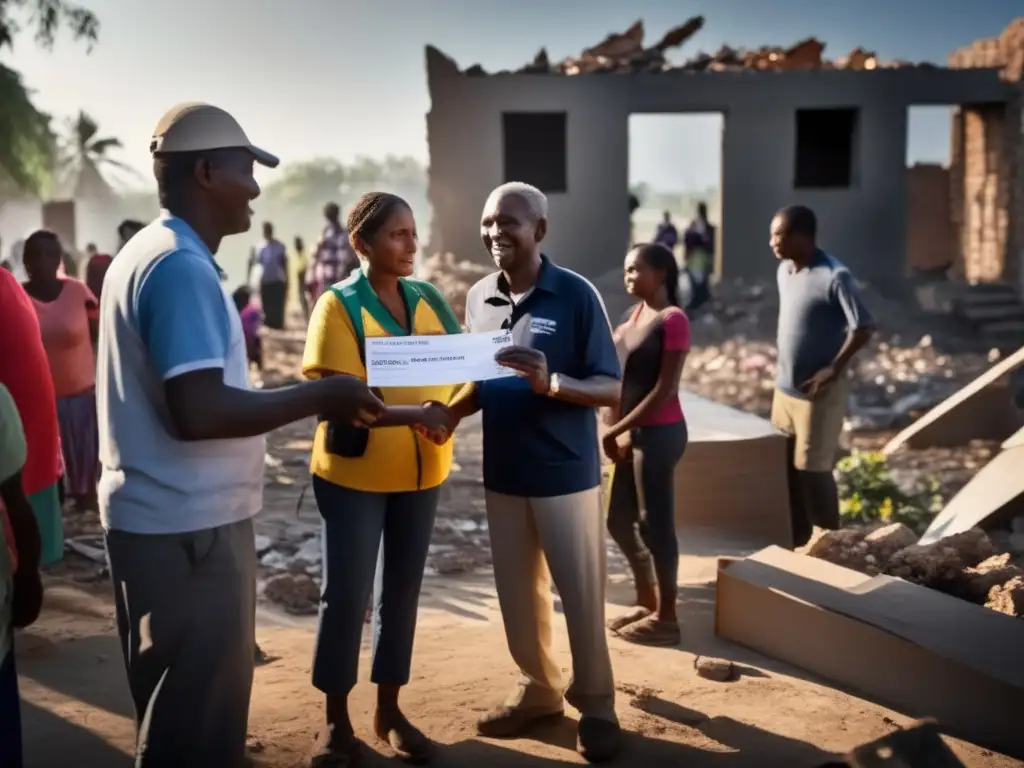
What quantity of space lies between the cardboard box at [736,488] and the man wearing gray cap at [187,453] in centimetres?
432

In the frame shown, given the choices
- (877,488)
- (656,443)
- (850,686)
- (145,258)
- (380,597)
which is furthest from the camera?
(877,488)

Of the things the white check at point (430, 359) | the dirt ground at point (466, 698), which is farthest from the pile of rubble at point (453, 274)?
the white check at point (430, 359)

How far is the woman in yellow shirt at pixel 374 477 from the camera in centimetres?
321

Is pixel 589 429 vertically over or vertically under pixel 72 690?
over

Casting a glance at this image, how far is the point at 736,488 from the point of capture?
21.3 ft

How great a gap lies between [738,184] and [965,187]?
5226mm

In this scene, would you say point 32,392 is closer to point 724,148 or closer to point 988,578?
point 988,578

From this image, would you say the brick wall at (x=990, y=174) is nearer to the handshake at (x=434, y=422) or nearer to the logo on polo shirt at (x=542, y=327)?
the logo on polo shirt at (x=542, y=327)

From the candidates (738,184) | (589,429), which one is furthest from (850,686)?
(738,184)

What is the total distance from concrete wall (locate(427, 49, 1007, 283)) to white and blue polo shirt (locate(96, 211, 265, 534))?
50.4 feet

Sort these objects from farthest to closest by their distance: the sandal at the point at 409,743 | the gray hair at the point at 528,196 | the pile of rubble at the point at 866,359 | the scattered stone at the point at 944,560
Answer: the pile of rubble at the point at 866,359, the scattered stone at the point at 944,560, the sandal at the point at 409,743, the gray hair at the point at 528,196

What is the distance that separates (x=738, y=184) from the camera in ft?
60.4

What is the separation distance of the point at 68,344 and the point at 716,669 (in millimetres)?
4068

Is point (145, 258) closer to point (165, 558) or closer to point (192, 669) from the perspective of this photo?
point (165, 558)
